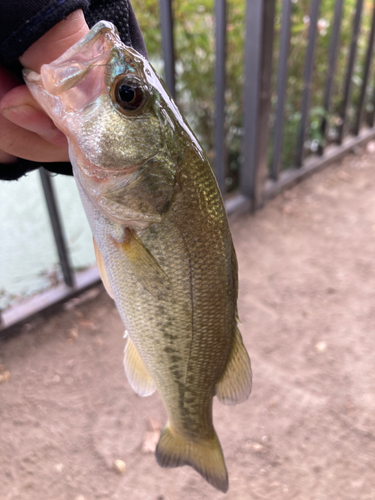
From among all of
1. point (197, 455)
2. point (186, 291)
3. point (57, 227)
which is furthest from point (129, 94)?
point (57, 227)

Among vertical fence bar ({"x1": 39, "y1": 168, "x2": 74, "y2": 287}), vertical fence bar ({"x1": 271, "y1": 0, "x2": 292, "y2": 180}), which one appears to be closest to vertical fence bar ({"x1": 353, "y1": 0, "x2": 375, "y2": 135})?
vertical fence bar ({"x1": 271, "y1": 0, "x2": 292, "y2": 180})

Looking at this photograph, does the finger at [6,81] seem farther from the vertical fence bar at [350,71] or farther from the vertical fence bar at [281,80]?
the vertical fence bar at [350,71]

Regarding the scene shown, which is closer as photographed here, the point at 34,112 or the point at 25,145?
the point at 34,112

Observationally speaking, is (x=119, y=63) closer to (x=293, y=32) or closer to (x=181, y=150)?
(x=181, y=150)

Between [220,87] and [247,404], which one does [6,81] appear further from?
[220,87]

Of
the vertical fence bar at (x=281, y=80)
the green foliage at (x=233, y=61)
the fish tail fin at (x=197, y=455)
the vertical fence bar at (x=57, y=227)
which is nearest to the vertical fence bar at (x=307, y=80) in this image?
the green foliage at (x=233, y=61)

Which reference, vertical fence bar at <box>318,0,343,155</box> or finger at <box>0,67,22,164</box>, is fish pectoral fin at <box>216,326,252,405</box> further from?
vertical fence bar at <box>318,0,343,155</box>
